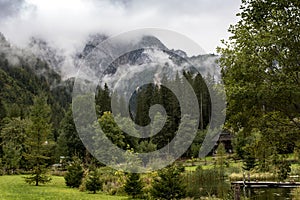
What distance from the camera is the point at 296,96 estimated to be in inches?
575

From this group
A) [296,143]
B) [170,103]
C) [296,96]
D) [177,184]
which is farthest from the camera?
[170,103]

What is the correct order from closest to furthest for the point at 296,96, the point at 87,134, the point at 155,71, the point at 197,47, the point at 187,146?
the point at 296,96 < the point at 197,47 < the point at 87,134 < the point at 187,146 < the point at 155,71

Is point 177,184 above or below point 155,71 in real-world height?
below

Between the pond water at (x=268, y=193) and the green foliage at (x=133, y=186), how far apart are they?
6887 mm

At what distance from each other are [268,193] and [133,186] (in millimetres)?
10228

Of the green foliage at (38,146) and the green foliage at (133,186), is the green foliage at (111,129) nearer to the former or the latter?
the green foliage at (38,146)

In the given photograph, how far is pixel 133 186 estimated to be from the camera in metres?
22.1

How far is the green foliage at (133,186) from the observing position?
2194 centimetres

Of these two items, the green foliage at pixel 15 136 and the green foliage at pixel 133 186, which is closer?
the green foliage at pixel 133 186

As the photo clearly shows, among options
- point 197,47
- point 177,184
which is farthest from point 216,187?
point 197,47

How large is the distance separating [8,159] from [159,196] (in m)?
31.1

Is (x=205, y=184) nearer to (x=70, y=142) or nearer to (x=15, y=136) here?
(x=70, y=142)

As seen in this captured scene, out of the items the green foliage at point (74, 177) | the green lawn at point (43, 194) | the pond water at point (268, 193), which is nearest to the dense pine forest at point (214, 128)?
the green foliage at point (74, 177)

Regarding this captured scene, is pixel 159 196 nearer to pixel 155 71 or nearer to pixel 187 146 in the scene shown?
pixel 187 146
